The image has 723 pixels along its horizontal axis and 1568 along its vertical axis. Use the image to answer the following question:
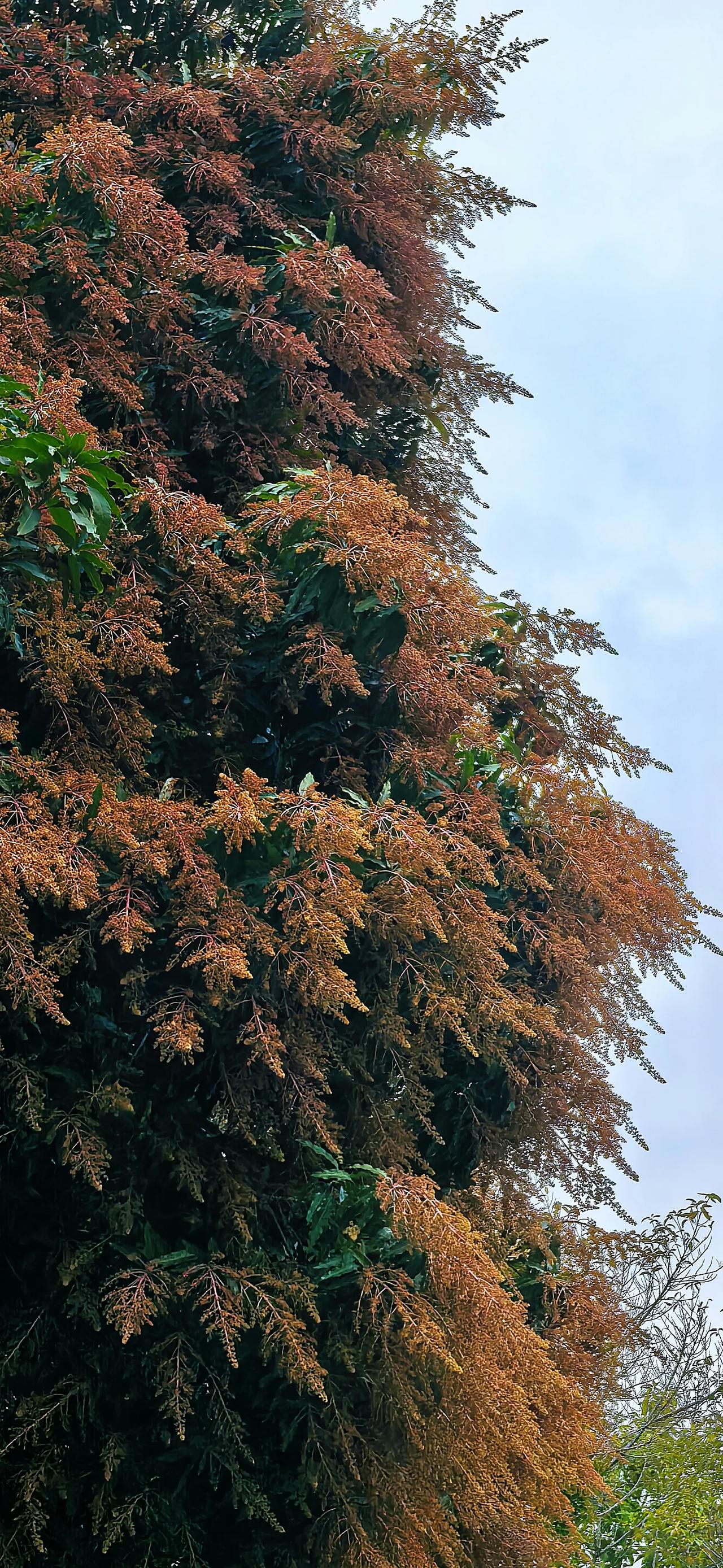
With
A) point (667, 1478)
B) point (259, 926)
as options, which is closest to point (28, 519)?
point (259, 926)

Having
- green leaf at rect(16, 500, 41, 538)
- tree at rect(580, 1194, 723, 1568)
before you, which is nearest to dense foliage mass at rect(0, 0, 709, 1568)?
green leaf at rect(16, 500, 41, 538)

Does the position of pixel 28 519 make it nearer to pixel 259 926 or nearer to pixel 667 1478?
pixel 259 926

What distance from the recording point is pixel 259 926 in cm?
399

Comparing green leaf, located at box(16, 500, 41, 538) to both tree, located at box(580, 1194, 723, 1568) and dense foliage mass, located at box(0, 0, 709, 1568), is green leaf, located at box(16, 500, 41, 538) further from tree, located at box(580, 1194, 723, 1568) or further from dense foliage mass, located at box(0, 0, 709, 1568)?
tree, located at box(580, 1194, 723, 1568)

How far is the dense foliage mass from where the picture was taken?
4004mm

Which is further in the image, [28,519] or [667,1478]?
[667,1478]

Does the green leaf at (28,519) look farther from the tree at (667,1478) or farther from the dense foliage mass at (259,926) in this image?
the tree at (667,1478)

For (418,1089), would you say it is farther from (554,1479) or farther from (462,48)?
(462,48)

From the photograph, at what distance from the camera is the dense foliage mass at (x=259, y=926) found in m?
4.00

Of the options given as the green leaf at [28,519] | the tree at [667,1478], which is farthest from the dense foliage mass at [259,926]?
the tree at [667,1478]

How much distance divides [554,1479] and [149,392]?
393 cm

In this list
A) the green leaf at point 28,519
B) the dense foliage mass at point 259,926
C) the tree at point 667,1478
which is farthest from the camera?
the tree at point 667,1478

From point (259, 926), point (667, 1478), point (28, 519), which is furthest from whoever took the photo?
point (667, 1478)

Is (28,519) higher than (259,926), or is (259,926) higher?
(28,519)
